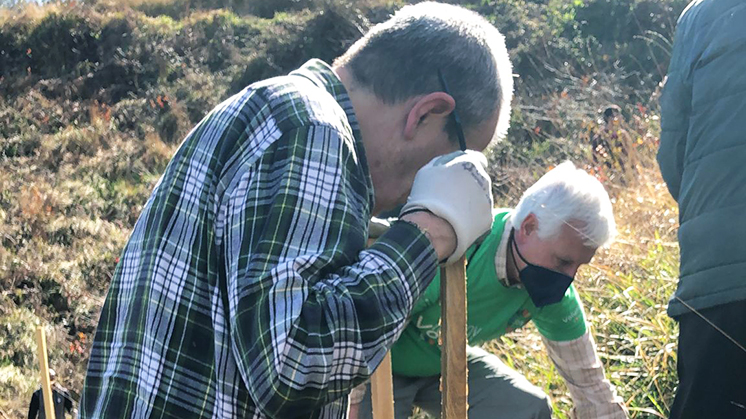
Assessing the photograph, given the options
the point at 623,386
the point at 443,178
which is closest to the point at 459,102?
the point at 443,178

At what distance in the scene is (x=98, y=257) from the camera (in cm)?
724

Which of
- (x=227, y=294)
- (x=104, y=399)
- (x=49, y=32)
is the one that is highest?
(x=227, y=294)

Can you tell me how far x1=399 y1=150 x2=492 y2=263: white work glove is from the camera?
1.27m

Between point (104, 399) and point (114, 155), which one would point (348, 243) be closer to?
point (104, 399)

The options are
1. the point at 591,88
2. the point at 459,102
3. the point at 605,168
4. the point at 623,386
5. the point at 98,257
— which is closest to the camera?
the point at 459,102

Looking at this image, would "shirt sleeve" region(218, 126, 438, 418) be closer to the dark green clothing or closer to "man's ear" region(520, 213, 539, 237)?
the dark green clothing

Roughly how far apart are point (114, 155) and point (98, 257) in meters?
3.08

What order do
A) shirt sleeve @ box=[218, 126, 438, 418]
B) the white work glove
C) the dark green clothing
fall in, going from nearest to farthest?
shirt sleeve @ box=[218, 126, 438, 418]
the white work glove
the dark green clothing

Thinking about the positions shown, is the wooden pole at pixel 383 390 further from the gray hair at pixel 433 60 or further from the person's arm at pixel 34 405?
the person's arm at pixel 34 405

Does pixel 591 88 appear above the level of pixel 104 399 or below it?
below

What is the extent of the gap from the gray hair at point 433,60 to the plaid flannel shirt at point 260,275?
13cm

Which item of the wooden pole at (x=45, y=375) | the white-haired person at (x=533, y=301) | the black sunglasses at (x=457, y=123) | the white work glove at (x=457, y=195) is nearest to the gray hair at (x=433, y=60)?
the black sunglasses at (x=457, y=123)

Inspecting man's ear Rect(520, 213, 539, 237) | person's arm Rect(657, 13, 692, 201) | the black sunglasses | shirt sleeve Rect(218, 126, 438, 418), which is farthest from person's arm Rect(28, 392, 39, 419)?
person's arm Rect(657, 13, 692, 201)

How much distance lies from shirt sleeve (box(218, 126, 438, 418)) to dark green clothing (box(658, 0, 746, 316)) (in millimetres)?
1367
